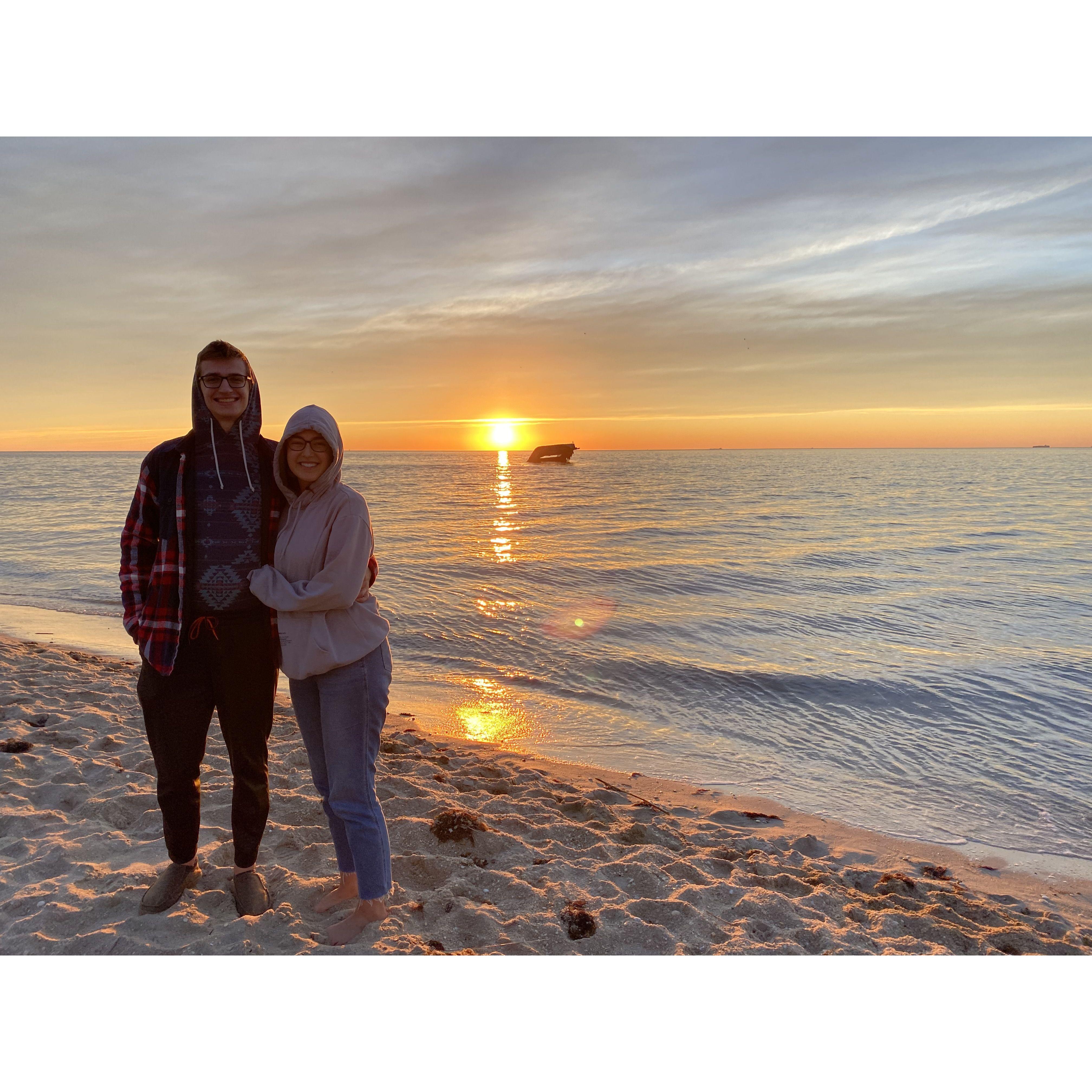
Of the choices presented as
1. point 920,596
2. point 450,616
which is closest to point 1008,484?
point 920,596

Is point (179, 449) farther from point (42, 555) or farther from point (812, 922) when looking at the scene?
point (42, 555)

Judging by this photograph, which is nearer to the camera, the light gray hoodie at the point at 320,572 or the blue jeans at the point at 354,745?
the light gray hoodie at the point at 320,572

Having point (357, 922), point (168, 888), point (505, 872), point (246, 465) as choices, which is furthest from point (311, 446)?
point (505, 872)

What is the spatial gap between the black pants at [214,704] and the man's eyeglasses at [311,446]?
0.79 meters

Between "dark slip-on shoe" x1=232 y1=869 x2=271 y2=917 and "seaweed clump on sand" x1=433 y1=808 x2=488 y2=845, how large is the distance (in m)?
1.02

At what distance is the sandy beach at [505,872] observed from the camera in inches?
119

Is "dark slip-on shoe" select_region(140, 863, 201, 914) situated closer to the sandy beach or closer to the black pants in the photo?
the sandy beach

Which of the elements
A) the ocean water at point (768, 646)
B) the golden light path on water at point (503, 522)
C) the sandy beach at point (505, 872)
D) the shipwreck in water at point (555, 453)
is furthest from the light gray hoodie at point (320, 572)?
the shipwreck in water at point (555, 453)

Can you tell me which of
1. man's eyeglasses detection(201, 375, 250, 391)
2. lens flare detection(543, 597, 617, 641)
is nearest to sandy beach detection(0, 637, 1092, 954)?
man's eyeglasses detection(201, 375, 250, 391)

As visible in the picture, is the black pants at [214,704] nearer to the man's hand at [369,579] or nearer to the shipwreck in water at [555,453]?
the man's hand at [369,579]

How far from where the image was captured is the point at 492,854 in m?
3.77

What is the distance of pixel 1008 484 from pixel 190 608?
60080 mm

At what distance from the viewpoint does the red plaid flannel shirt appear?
277 centimetres

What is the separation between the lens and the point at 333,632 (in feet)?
8.98
